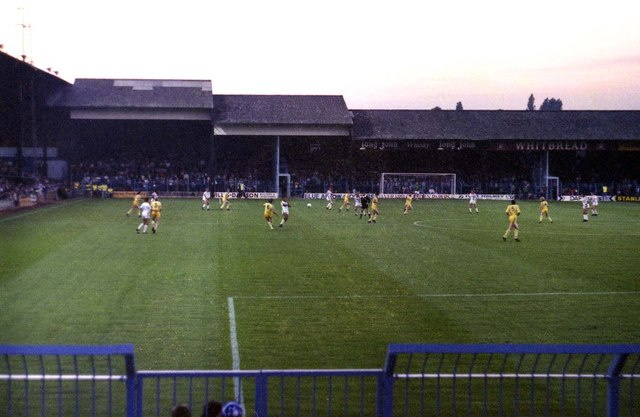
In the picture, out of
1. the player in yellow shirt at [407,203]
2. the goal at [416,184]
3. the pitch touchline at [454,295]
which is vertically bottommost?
the pitch touchline at [454,295]

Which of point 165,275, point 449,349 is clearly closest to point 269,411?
point 449,349

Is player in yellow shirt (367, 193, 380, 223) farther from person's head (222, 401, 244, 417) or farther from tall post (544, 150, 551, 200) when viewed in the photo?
person's head (222, 401, 244, 417)

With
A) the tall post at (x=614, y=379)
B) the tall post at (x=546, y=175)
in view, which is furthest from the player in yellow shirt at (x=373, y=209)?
the tall post at (x=614, y=379)

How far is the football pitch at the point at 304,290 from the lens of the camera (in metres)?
14.6

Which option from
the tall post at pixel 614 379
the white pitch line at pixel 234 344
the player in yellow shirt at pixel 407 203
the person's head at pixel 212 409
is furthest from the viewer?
the player in yellow shirt at pixel 407 203

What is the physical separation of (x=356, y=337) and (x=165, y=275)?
9.42 metres

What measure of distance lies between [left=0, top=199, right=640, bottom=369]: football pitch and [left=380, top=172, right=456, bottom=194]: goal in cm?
3850

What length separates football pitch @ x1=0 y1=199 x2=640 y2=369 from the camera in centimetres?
1463

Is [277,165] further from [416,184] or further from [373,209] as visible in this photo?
[373,209]

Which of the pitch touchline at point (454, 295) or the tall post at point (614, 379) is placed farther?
the pitch touchline at point (454, 295)

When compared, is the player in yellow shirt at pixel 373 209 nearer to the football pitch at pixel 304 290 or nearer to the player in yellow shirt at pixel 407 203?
the football pitch at pixel 304 290

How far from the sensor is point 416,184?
3061 inches

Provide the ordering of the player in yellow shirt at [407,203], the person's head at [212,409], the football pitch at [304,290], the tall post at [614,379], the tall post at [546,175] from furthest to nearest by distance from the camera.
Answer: the tall post at [546,175]
the player in yellow shirt at [407,203]
the football pitch at [304,290]
the tall post at [614,379]
the person's head at [212,409]

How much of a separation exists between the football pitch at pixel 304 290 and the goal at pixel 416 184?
38498 millimetres
